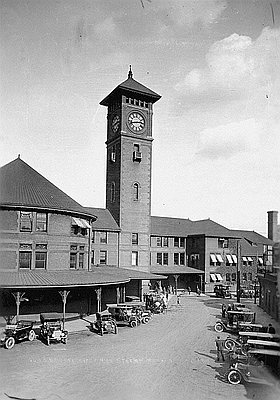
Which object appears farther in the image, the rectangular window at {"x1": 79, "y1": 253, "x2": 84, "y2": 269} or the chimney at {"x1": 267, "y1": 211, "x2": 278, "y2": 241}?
the rectangular window at {"x1": 79, "y1": 253, "x2": 84, "y2": 269}

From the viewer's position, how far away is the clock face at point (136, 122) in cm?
3897

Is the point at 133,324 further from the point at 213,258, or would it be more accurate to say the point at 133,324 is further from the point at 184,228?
the point at 184,228

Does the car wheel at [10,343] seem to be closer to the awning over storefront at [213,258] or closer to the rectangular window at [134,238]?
the rectangular window at [134,238]

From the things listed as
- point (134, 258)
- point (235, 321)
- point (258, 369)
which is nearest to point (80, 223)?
point (235, 321)

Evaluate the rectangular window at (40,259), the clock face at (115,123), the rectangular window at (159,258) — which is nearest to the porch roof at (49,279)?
the rectangular window at (40,259)

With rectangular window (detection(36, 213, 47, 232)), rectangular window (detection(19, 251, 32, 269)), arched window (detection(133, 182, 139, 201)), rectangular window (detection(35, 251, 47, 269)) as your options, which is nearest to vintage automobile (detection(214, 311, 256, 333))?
rectangular window (detection(35, 251, 47, 269))

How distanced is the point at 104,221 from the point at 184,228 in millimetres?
15368

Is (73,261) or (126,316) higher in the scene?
(73,261)

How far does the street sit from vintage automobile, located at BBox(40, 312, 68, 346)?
1.27 feet

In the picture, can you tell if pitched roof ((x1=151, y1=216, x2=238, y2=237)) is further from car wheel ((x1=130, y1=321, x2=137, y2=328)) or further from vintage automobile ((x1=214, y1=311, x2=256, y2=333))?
vintage automobile ((x1=214, y1=311, x2=256, y2=333))

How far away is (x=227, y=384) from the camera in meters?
12.2

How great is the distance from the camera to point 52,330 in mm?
18328

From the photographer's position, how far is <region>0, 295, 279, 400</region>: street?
10.9 m

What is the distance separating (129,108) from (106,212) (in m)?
10.5
